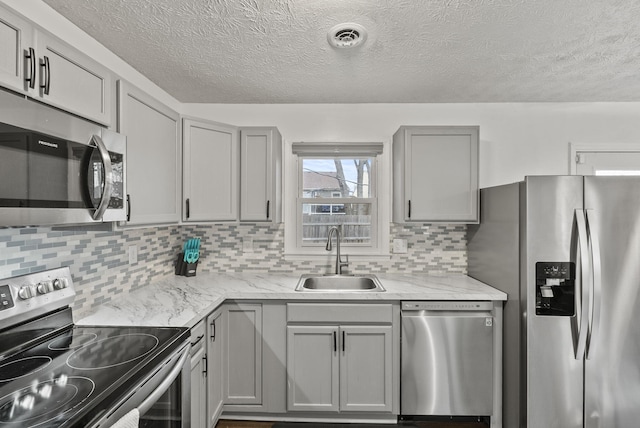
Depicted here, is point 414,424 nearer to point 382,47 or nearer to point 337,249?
point 337,249

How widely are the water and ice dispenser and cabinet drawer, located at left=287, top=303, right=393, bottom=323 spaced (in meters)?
0.88

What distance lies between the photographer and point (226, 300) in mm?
2232

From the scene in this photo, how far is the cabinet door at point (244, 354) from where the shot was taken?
2.24m

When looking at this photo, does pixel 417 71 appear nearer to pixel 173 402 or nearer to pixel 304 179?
pixel 304 179

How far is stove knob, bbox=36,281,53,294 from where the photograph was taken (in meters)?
1.42

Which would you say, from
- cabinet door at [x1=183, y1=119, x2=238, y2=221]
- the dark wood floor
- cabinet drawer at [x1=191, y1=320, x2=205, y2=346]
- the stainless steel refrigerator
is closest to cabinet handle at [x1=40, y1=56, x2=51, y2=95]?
cabinet door at [x1=183, y1=119, x2=238, y2=221]

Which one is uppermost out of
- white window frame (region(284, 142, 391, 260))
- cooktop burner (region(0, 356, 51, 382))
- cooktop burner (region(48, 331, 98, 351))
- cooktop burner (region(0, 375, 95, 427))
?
white window frame (region(284, 142, 391, 260))

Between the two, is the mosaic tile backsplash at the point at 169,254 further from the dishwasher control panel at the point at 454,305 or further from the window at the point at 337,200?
the dishwasher control panel at the point at 454,305

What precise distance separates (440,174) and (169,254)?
2.23m

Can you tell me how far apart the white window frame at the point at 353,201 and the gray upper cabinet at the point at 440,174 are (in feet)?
1.16

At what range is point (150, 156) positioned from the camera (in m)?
1.88

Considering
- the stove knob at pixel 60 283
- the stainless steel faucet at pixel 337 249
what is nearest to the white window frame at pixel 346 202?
the stainless steel faucet at pixel 337 249

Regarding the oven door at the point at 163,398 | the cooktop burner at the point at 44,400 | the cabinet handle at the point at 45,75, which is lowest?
the oven door at the point at 163,398

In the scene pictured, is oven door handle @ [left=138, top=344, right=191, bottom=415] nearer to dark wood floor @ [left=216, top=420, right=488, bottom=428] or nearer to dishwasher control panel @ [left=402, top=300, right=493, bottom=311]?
dark wood floor @ [left=216, top=420, right=488, bottom=428]
